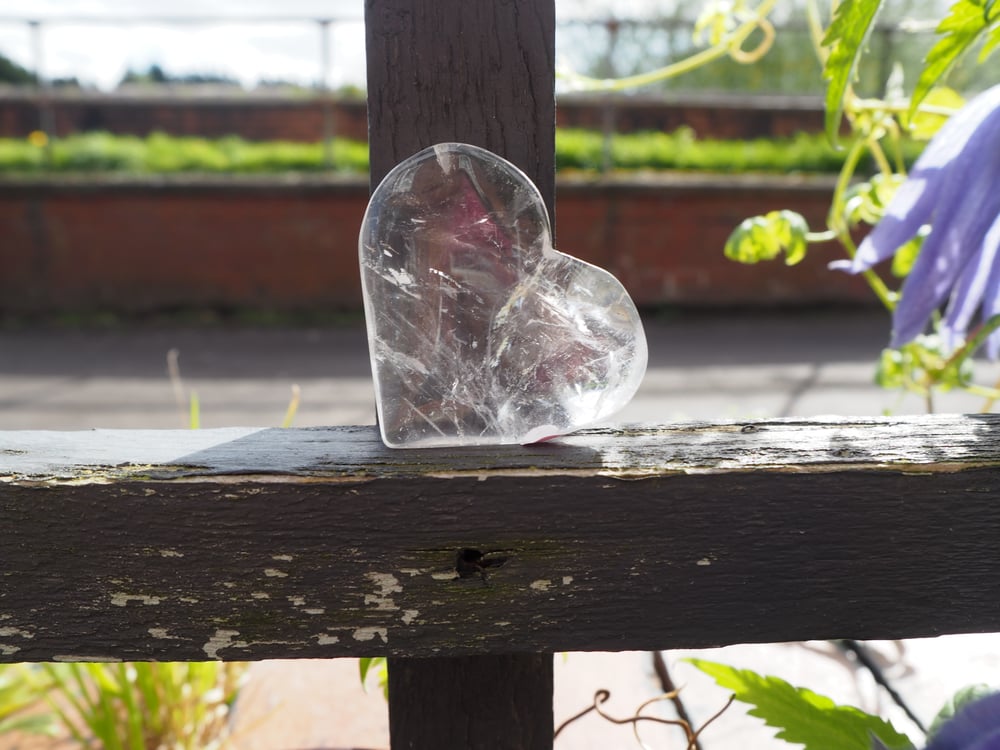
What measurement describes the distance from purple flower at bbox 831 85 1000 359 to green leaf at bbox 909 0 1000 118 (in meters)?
0.06

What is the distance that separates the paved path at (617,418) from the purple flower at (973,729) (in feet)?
0.51

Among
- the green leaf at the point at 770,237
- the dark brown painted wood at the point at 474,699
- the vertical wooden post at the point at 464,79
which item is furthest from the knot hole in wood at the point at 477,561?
the green leaf at the point at 770,237

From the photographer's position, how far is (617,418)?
Answer: 3.69 m

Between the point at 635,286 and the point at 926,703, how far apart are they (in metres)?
5.37

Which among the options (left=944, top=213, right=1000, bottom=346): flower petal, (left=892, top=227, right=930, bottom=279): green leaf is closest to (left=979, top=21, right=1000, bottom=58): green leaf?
(left=944, top=213, right=1000, bottom=346): flower petal

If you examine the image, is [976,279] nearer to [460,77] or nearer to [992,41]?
[992,41]

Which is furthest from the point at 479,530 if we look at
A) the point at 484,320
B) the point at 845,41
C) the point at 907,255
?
the point at 907,255

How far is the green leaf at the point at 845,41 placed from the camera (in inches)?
22.7

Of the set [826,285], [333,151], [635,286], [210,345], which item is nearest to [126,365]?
[210,345]

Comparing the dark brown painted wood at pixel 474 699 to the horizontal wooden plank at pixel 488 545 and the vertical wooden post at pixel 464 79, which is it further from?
the vertical wooden post at pixel 464 79

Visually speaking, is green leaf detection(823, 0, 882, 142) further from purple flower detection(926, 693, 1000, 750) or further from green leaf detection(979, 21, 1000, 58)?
purple flower detection(926, 693, 1000, 750)

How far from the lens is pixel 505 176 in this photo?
54cm

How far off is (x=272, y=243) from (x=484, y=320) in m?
6.13

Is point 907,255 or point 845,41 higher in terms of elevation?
point 845,41
